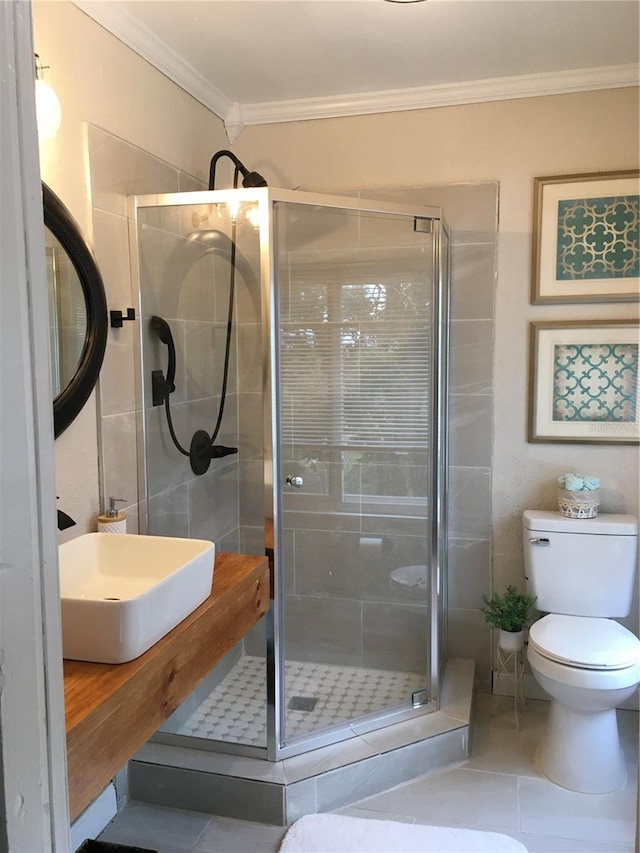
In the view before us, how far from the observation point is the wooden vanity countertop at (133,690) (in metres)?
1.19

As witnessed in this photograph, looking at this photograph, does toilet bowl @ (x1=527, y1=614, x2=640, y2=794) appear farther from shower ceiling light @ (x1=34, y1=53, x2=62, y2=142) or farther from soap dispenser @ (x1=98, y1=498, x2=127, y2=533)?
shower ceiling light @ (x1=34, y1=53, x2=62, y2=142)

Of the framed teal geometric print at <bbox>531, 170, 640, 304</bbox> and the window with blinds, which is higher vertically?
the framed teal geometric print at <bbox>531, 170, 640, 304</bbox>

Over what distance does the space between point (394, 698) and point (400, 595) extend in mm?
396

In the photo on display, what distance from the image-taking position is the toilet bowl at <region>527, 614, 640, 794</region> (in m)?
2.18

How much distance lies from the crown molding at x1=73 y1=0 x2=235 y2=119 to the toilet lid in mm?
2387

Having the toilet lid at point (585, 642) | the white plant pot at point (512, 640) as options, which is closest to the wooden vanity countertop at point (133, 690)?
the toilet lid at point (585, 642)

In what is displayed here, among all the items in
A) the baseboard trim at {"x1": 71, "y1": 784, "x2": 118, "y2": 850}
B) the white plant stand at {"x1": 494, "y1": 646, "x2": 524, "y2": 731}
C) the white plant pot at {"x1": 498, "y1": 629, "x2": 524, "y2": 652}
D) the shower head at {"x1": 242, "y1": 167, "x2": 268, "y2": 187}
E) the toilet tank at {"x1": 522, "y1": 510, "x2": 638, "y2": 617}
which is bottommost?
the baseboard trim at {"x1": 71, "y1": 784, "x2": 118, "y2": 850}

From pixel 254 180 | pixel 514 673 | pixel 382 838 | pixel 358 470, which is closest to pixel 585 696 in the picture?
pixel 514 673

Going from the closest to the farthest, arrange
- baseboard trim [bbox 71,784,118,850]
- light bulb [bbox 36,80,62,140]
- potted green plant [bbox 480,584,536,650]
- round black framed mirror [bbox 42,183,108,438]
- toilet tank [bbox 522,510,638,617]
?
light bulb [bbox 36,80,62,140]
round black framed mirror [bbox 42,183,108,438]
baseboard trim [bbox 71,784,118,850]
toilet tank [bbox 522,510,638,617]
potted green plant [bbox 480,584,536,650]

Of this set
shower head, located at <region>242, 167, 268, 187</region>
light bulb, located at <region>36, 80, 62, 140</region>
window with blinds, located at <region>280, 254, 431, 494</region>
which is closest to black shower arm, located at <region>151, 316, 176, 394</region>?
window with blinds, located at <region>280, 254, 431, 494</region>

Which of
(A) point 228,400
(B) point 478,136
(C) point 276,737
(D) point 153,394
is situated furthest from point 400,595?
(B) point 478,136

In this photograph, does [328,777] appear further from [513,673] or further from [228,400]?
[228,400]

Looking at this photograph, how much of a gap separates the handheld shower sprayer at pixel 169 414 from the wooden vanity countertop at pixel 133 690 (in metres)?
0.69

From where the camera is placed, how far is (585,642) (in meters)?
2.30
